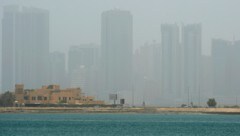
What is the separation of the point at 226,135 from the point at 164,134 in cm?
908

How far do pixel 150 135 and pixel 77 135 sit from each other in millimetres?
10483

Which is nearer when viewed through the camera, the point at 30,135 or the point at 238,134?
the point at 30,135

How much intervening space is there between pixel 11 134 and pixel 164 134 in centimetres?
2206

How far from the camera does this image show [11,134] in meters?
96.4

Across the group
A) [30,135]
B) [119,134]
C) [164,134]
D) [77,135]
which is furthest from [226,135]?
[30,135]

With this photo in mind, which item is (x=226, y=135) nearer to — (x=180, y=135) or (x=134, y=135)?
(x=180, y=135)

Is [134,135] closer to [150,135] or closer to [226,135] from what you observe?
[150,135]

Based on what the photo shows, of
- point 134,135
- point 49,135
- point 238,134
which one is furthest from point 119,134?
point 238,134

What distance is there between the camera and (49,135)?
94.9 m

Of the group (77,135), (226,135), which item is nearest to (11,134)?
(77,135)

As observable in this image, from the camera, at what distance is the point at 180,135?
98312mm

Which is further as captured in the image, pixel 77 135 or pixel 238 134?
pixel 238 134

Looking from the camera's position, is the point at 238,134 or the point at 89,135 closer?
the point at 89,135

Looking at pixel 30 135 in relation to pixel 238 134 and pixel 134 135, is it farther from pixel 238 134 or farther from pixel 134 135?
pixel 238 134
